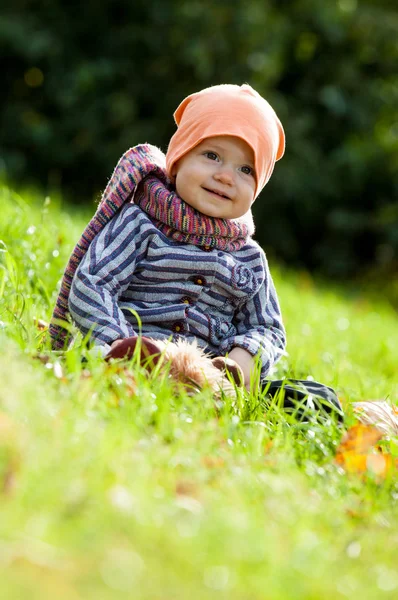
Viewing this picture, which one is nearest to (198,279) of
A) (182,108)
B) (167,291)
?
(167,291)

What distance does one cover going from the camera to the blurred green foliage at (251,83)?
35.1 feet

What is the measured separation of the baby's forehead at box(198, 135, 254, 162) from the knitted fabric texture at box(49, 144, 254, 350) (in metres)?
0.22

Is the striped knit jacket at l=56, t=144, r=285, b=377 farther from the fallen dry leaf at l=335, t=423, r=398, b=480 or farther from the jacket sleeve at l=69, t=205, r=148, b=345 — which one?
the fallen dry leaf at l=335, t=423, r=398, b=480

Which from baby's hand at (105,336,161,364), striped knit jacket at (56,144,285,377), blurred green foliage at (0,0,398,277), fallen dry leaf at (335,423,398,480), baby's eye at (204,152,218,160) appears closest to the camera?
fallen dry leaf at (335,423,398,480)

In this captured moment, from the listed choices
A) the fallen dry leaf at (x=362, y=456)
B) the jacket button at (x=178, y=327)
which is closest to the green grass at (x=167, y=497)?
the fallen dry leaf at (x=362, y=456)

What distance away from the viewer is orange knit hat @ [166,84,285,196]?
2.95 meters

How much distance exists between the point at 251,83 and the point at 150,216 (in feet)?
26.6

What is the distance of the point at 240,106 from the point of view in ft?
9.83

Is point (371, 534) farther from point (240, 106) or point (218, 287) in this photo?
point (240, 106)

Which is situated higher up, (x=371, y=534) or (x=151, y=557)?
(x=151, y=557)

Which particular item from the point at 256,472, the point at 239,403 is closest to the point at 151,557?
the point at 256,472

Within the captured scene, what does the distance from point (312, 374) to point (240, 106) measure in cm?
135

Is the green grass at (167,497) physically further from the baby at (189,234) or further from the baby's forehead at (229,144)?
the baby's forehead at (229,144)

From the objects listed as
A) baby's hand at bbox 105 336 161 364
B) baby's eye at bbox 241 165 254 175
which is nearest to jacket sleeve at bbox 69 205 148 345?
baby's hand at bbox 105 336 161 364
